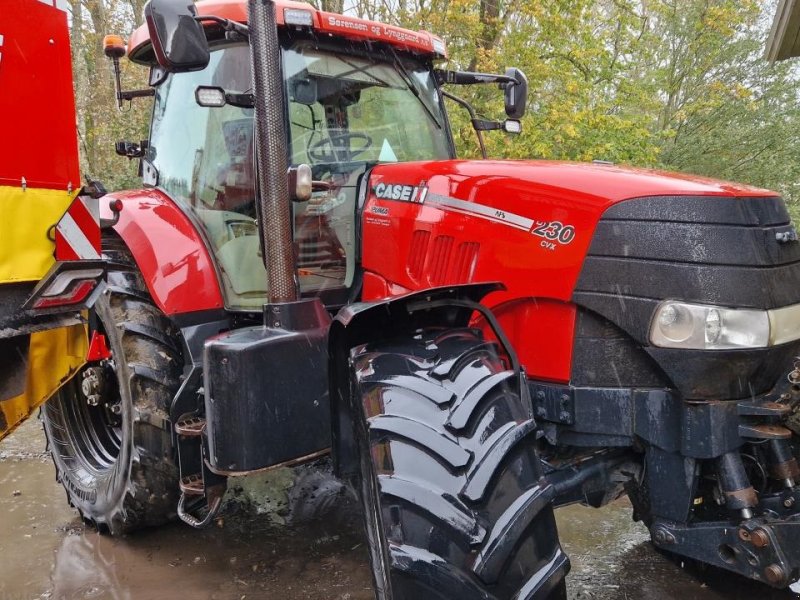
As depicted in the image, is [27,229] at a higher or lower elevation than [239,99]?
lower

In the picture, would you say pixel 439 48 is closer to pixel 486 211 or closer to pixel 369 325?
pixel 486 211

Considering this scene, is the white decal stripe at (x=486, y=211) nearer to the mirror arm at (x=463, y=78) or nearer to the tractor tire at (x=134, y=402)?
the mirror arm at (x=463, y=78)

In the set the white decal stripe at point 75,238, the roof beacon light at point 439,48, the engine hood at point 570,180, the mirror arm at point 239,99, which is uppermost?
the roof beacon light at point 439,48

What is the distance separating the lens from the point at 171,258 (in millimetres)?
2902

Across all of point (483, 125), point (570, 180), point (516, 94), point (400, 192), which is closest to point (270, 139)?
point (400, 192)

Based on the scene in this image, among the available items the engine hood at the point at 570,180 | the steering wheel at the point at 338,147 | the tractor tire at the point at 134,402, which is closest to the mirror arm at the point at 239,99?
the steering wheel at the point at 338,147

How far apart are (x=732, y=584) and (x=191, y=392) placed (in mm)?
2324

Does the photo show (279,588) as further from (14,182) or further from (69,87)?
(69,87)

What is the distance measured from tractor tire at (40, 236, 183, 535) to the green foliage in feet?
20.0

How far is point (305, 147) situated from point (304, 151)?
18 millimetres

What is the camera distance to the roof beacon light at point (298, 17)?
108 inches

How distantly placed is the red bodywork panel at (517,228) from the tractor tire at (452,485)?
1.33ft

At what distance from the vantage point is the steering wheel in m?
2.89

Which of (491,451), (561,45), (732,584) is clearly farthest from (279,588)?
(561,45)
